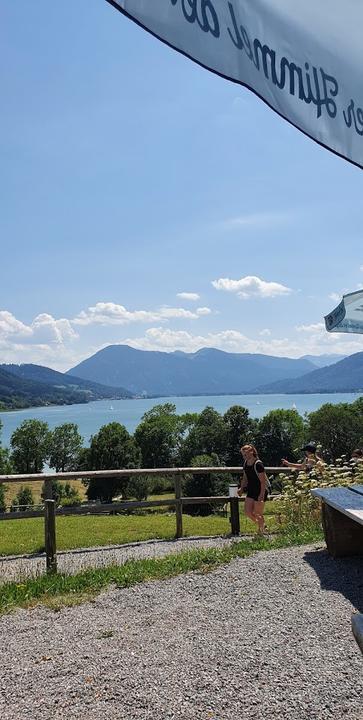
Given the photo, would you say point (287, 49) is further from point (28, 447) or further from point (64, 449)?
point (64, 449)

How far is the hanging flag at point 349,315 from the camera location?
6605 millimetres

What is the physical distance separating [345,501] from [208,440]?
6050cm

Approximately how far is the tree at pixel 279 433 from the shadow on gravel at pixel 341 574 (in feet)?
192

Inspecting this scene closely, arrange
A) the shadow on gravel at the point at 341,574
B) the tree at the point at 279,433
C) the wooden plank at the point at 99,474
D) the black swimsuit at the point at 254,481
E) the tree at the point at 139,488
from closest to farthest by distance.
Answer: the shadow on gravel at the point at 341,574, the wooden plank at the point at 99,474, the black swimsuit at the point at 254,481, the tree at the point at 139,488, the tree at the point at 279,433

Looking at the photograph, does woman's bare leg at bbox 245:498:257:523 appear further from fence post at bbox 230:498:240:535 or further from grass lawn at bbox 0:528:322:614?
grass lawn at bbox 0:528:322:614

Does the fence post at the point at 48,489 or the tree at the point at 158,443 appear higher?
the fence post at the point at 48,489

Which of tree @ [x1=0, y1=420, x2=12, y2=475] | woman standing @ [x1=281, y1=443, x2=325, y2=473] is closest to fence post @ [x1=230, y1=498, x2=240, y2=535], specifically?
woman standing @ [x1=281, y1=443, x2=325, y2=473]

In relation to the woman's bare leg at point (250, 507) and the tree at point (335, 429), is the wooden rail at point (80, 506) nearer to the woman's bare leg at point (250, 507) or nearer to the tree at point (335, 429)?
the woman's bare leg at point (250, 507)

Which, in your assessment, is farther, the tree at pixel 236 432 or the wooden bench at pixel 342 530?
the tree at pixel 236 432

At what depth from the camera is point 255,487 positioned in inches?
368

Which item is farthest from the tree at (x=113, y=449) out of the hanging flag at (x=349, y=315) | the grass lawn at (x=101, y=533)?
the hanging flag at (x=349, y=315)

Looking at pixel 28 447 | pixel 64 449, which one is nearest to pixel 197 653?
pixel 28 447

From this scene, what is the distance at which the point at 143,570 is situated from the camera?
264 inches

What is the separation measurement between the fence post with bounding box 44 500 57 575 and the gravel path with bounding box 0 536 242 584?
160mm
